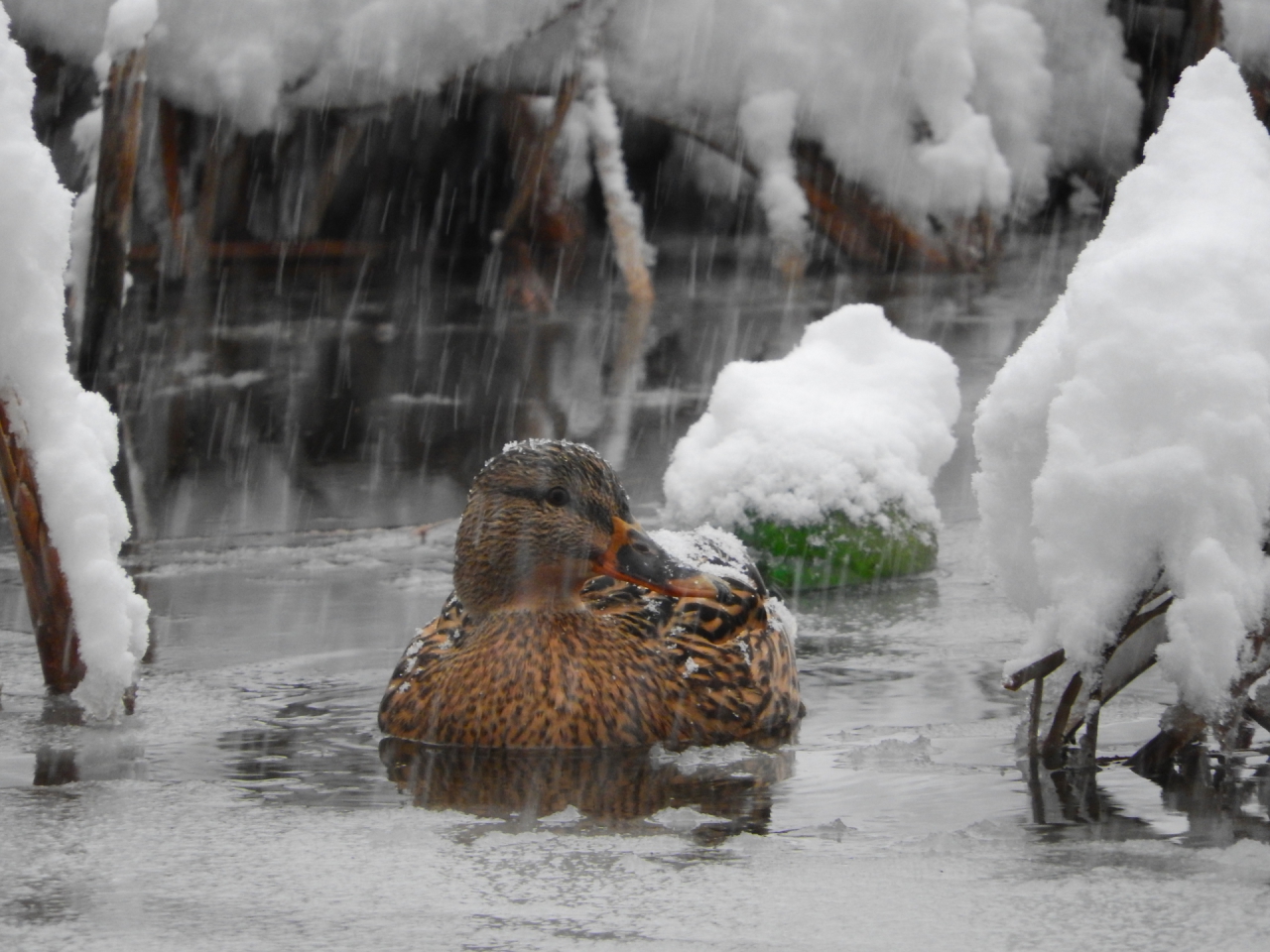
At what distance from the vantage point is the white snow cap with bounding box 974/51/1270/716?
13.8 ft

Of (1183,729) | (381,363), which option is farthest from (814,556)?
(381,363)

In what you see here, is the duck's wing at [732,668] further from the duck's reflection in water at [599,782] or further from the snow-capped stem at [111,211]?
the snow-capped stem at [111,211]

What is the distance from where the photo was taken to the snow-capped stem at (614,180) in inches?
530

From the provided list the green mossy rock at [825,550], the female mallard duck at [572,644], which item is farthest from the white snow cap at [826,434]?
the female mallard duck at [572,644]

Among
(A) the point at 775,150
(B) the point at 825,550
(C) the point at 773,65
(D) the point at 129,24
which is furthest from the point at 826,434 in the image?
(C) the point at 773,65

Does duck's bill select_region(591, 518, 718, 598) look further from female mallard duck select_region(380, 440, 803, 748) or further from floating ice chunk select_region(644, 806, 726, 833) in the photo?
floating ice chunk select_region(644, 806, 726, 833)

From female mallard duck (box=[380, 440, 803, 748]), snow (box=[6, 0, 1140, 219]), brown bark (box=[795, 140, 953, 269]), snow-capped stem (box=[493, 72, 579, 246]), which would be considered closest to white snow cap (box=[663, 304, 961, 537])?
female mallard duck (box=[380, 440, 803, 748])

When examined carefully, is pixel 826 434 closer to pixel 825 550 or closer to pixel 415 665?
pixel 825 550

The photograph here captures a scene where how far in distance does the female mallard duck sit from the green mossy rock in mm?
1694

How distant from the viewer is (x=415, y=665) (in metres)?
5.14

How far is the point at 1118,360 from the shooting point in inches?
171

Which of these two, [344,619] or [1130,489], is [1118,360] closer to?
[1130,489]

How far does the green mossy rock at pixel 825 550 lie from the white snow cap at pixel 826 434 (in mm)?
42

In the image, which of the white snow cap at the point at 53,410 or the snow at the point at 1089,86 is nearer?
the white snow cap at the point at 53,410
